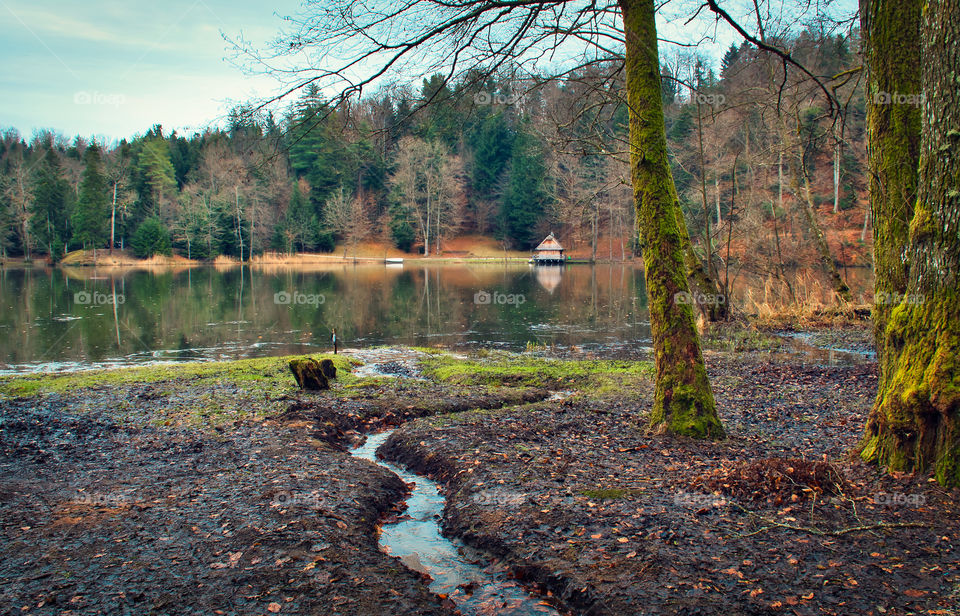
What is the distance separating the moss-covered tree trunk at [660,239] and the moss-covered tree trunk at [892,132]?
2.13 metres

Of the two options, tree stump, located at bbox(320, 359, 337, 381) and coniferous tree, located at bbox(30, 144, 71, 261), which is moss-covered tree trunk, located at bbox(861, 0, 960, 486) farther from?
coniferous tree, located at bbox(30, 144, 71, 261)

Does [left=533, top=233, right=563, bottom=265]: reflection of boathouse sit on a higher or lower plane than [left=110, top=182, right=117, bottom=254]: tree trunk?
lower

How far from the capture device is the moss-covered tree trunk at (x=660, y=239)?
7711 mm

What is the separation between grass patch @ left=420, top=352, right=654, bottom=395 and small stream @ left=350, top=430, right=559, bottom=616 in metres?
6.28

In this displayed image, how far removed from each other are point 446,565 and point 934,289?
15.6 ft

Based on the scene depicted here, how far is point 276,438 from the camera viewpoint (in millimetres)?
8539

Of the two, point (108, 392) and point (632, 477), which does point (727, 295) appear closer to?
point (632, 477)

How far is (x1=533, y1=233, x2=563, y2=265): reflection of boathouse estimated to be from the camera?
235ft

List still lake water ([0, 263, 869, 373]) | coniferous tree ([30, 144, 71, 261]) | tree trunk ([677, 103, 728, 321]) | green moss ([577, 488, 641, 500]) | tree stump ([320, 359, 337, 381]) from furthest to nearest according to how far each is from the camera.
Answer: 1. coniferous tree ([30, 144, 71, 261])
2. still lake water ([0, 263, 869, 373])
3. tree trunk ([677, 103, 728, 321])
4. tree stump ([320, 359, 337, 381])
5. green moss ([577, 488, 641, 500])

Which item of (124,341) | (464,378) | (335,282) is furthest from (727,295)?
(335,282)

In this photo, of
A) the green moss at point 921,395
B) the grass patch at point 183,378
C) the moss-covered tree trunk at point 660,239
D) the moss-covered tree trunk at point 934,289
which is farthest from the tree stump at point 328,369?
the moss-covered tree trunk at point 934,289

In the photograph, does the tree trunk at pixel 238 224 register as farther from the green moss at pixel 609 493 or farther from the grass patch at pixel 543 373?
the green moss at pixel 609 493

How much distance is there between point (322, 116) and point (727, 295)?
1712cm

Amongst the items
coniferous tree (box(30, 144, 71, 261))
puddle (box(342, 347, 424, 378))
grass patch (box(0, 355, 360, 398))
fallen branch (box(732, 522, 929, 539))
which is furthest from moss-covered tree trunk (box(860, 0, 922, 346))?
coniferous tree (box(30, 144, 71, 261))
